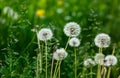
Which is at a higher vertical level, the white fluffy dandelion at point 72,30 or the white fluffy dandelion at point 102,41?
the white fluffy dandelion at point 72,30

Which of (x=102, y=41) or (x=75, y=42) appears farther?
(x=75, y=42)

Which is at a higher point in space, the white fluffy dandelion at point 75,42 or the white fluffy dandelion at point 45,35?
the white fluffy dandelion at point 45,35

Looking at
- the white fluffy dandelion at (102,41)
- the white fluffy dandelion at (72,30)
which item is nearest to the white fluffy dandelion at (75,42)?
the white fluffy dandelion at (72,30)

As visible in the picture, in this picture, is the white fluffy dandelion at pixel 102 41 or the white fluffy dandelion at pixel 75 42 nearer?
the white fluffy dandelion at pixel 102 41

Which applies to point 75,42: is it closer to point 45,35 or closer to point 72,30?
point 72,30

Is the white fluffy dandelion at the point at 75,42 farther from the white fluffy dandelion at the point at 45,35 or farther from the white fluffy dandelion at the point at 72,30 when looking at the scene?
the white fluffy dandelion at the point at 45,35

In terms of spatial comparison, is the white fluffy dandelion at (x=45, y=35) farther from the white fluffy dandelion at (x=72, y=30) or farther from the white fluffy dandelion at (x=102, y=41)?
the white fluffy dandelion at (x=102, y=41)

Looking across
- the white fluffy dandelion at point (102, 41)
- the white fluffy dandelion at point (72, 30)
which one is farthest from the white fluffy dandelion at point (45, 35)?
the white fluffy dandelion at point (102, 41)

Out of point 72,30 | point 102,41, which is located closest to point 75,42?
point 72,30

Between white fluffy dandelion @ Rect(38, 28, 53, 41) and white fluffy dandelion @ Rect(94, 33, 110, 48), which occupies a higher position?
white fluffy dandelion @ Rect(38, 28, 53, 41)

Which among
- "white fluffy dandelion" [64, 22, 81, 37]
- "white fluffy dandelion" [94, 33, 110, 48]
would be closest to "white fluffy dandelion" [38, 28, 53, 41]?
"white fluffy dandelion" [64, 22, 81, 37]

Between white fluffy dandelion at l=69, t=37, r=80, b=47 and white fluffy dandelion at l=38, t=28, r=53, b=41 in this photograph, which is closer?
white fluffy dandelion at l=38, t=28, r=53, b=41

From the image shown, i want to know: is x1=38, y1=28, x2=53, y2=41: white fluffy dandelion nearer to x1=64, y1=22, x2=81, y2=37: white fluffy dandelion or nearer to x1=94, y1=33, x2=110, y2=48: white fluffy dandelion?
x1=64, y1=22, x2=81, y2=37: white fluffy dandelion

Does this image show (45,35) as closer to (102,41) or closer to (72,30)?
(72,30)
